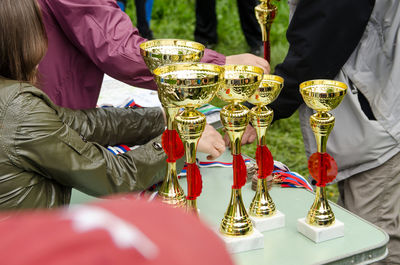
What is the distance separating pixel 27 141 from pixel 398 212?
114 cm

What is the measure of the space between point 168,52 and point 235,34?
485 cm

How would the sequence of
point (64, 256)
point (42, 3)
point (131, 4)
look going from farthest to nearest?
point (131, 4), point (42, 3), point (64, 256)

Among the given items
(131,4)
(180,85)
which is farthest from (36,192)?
(131,4)

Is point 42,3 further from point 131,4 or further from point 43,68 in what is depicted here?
point 131,4

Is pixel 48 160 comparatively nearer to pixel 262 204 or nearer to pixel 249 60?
pixel 262 204

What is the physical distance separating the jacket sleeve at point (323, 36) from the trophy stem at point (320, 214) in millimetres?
473

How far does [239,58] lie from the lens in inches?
66.4

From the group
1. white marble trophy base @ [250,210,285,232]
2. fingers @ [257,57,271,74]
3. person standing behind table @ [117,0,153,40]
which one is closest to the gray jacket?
fingers @ [257,57,271,74]

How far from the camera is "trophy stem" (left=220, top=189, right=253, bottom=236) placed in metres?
1.20

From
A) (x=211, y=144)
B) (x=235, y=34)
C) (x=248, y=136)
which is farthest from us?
(x=235, y=34)

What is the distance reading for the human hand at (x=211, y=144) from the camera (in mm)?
→ 1539

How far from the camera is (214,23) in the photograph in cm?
573

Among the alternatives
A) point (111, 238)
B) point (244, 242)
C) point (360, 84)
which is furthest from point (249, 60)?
point (111, 238)

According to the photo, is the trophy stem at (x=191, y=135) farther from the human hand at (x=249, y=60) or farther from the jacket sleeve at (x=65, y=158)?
the human hand at (x=249, y=60)
